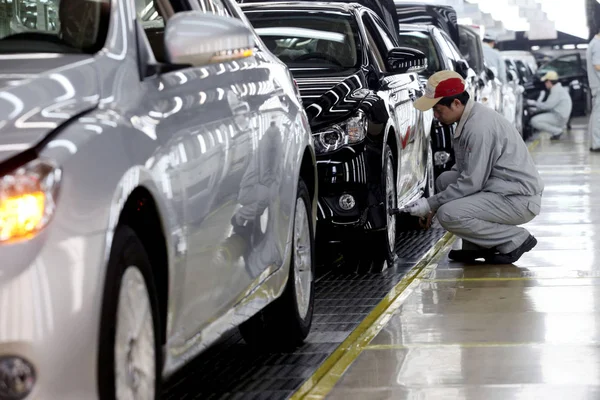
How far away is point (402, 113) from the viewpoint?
9164mm

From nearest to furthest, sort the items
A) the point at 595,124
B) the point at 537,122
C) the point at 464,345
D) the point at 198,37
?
the point at 198,37, the point at 464,345, the point at 595,124, the point at 537,122

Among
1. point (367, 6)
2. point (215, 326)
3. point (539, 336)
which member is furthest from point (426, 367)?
point (367, 6)

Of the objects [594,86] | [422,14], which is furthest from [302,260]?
[594,86]

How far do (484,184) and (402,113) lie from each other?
0.86m

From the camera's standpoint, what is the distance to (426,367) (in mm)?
5551

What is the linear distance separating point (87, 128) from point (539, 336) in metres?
3.39

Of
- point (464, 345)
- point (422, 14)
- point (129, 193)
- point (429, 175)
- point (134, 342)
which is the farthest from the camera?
point (422, 14)

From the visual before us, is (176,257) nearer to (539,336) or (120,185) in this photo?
(120,185)

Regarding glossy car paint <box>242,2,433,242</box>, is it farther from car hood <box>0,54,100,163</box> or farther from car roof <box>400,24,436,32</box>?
car roof <box>400,24,436,32</box>

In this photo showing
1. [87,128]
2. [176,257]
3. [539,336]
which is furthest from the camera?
[539,336]

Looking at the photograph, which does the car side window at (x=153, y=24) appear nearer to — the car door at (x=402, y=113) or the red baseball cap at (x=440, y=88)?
the car door at (x=402, y=113)

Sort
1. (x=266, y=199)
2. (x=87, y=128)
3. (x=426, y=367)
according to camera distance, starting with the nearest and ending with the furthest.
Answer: (x=87, y=128) → (x=266, y=199) → (x=426, y=367)

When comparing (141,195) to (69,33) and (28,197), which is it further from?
(69,33)

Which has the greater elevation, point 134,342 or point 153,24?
point 153,24
